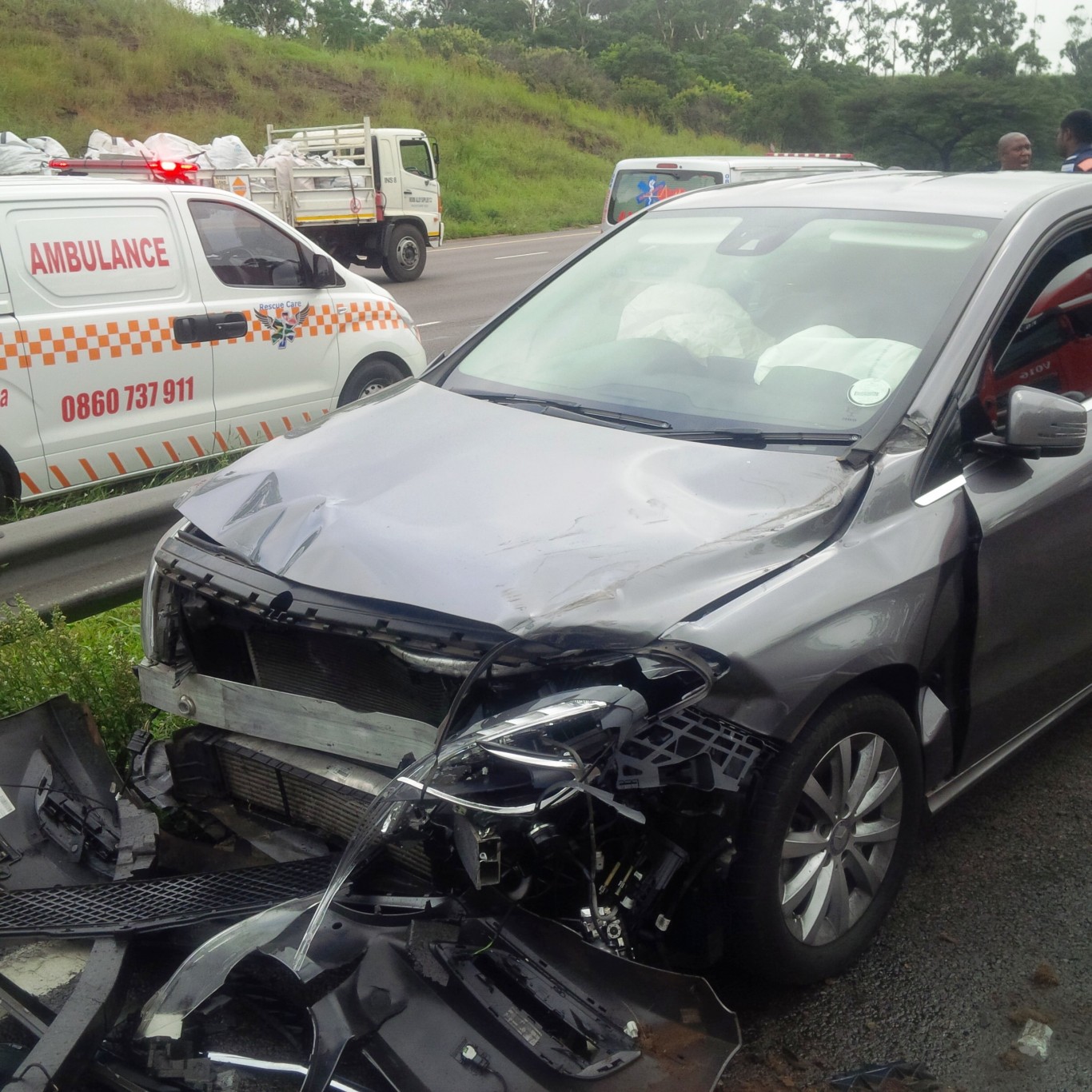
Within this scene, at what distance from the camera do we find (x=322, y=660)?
109 inches

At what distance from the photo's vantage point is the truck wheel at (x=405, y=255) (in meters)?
19.1

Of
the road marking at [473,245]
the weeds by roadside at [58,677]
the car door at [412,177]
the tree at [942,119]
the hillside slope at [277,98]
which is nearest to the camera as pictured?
the weeds by roadside at [58,677]

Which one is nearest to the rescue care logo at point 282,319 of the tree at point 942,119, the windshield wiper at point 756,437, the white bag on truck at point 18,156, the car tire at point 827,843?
the windshield wiper at point 756,437

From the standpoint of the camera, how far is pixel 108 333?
6262 mm

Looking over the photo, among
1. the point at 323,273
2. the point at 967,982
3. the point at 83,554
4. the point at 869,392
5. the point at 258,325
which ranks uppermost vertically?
the point at 869,392

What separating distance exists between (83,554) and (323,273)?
12.1 feet

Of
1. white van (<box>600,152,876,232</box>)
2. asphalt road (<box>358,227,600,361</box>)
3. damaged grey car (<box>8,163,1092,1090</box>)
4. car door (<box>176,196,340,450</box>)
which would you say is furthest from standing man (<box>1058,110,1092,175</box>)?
damaged grey car (<box>8,163,1092,1090</box>)

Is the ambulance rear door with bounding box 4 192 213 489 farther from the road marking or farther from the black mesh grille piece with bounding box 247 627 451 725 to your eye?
the road marking

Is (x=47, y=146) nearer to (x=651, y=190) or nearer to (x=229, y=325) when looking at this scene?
(x=651, y=190)

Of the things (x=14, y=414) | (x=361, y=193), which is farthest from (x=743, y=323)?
(x=361, y=193)

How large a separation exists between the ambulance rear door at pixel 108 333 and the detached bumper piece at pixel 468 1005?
4380mm

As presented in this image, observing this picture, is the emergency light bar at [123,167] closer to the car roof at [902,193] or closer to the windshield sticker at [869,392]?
the car roof at [902,193]

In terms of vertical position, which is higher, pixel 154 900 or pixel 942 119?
pixel 942 119

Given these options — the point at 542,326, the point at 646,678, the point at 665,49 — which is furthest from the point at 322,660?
the point at 665,49
